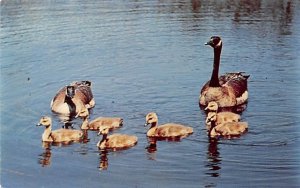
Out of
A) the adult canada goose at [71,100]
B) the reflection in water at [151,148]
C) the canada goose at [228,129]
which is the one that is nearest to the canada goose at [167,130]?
the reflection in water at [151,148]

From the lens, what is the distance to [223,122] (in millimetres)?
13078

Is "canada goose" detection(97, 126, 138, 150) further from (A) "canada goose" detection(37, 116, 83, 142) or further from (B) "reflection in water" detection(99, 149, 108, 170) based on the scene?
(A) "canada goose" detection(37, 116, 83, 142)

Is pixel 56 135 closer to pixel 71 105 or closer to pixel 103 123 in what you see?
pixel 103 123

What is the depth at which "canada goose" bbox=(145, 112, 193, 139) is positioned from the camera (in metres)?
12.4

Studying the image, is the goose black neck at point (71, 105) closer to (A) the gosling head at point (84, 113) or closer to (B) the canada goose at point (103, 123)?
(A) the gosling head at point (84, 113)

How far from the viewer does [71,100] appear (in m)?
14.5

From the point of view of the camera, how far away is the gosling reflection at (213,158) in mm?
10660

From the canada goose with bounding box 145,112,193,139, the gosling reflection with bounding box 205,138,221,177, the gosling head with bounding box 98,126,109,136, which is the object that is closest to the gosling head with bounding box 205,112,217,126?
the canada goose with bounding box 145,112,193,139

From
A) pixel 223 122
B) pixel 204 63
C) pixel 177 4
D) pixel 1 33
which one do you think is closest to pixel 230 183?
pixel 223 122

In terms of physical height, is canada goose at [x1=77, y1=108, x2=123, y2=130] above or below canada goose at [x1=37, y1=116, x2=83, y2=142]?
above

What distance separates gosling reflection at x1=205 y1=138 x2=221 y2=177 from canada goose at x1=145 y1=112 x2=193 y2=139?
0.49 m

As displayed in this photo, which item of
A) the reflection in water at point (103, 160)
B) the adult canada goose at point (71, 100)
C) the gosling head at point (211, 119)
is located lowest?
the reflection in water at point (103, 160)

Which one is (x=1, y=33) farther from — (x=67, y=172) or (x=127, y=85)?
(x=67, y=172)

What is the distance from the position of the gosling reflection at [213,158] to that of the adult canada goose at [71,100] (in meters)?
3.31
